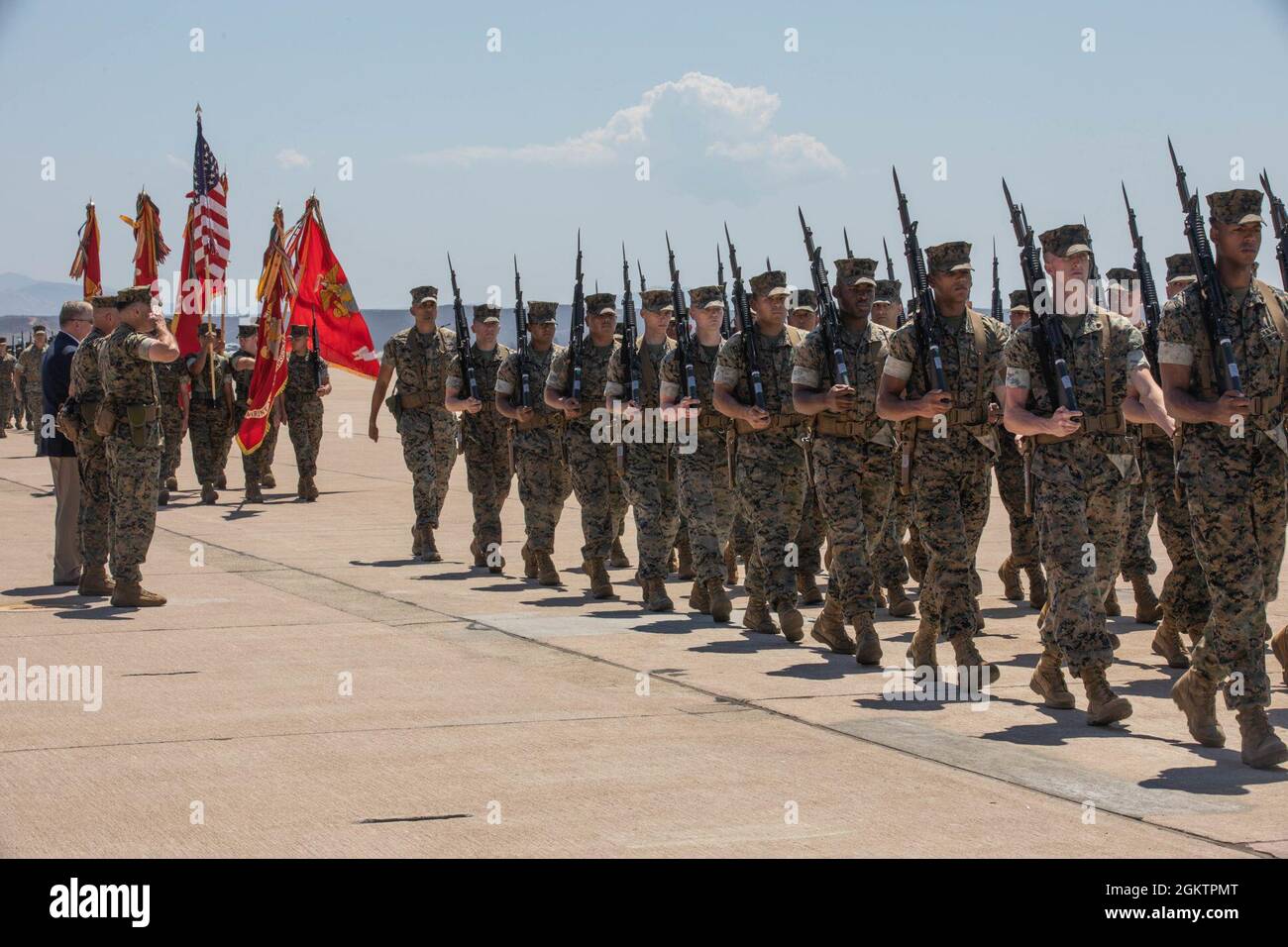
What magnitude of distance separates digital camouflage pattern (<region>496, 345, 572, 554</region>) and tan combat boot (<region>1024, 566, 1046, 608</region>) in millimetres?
3594

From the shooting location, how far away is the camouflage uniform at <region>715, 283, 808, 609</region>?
410 inches

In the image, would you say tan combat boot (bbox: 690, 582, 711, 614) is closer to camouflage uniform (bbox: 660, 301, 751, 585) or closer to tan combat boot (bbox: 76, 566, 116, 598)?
camouflage uniform (bbox: 660, 301, 751, 585)

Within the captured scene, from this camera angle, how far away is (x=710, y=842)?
5.97 m

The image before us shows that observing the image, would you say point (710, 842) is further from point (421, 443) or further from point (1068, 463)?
point (421, 443)

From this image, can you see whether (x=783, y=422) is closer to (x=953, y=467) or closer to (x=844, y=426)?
(x=844, y=426)

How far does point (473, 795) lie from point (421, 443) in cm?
864

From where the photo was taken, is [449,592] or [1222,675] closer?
[1222,675]

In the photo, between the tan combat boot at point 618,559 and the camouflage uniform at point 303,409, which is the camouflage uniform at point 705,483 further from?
the camouflage uniform at point 303,409

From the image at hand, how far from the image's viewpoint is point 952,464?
28.3 ft

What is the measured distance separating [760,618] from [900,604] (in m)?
1.34

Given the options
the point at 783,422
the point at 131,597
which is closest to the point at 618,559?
the point at 131,597

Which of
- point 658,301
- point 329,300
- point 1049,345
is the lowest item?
point 1049,345
